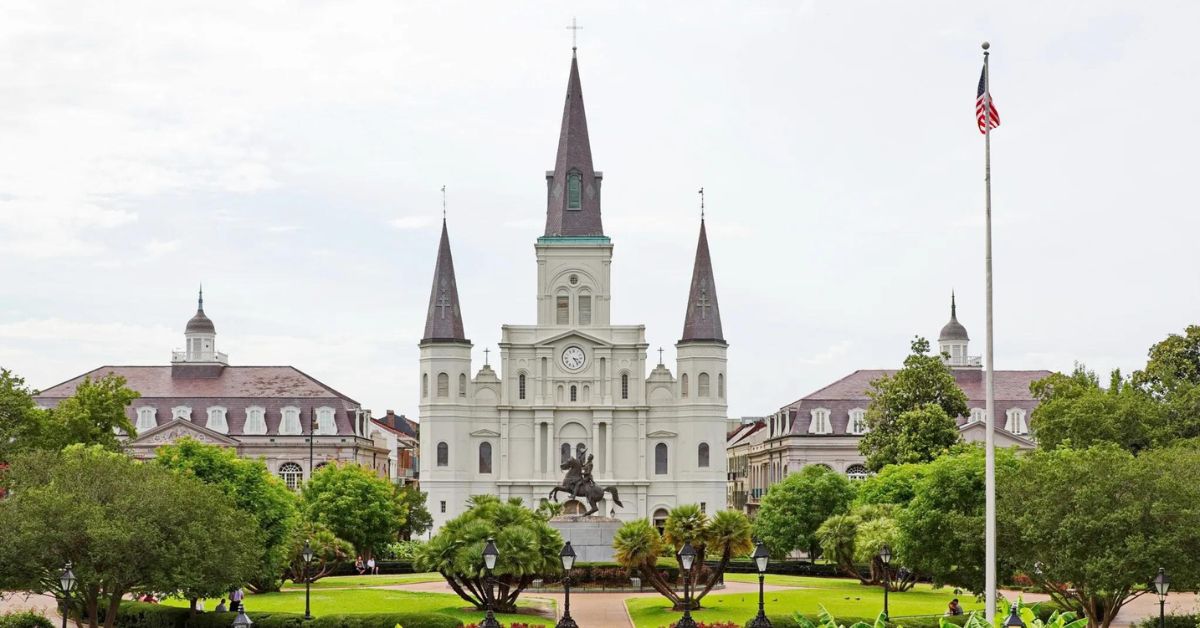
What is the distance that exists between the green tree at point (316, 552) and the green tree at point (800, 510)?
22.5 meters

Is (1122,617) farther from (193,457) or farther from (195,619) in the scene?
(193,457)

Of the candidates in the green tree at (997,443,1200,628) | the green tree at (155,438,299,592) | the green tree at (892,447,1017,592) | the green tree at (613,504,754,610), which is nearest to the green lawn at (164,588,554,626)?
the green tree at (155,438,299,592)

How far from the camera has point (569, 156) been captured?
4555 inches

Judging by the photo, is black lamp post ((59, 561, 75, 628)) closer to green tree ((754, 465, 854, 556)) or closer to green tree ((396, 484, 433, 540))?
green tree ((754, 465, 854, 556))

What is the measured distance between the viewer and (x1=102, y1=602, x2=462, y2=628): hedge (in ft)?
152

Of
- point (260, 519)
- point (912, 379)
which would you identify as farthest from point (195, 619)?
point (912, 379)

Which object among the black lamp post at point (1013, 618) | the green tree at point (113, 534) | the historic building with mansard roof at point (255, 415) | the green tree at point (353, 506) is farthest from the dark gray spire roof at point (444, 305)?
the black lamp post at point (1013, 618)

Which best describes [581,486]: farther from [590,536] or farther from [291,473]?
[291,473]

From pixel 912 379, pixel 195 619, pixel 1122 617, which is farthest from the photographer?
pixel 912 379

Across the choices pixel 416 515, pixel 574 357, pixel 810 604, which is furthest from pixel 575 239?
pixel 810 604

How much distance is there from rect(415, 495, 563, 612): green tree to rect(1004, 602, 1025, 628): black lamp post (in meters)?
30.3

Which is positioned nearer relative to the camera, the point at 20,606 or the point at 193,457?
the point at 20,606

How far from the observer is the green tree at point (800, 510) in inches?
3364

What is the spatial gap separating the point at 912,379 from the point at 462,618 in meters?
44.7
